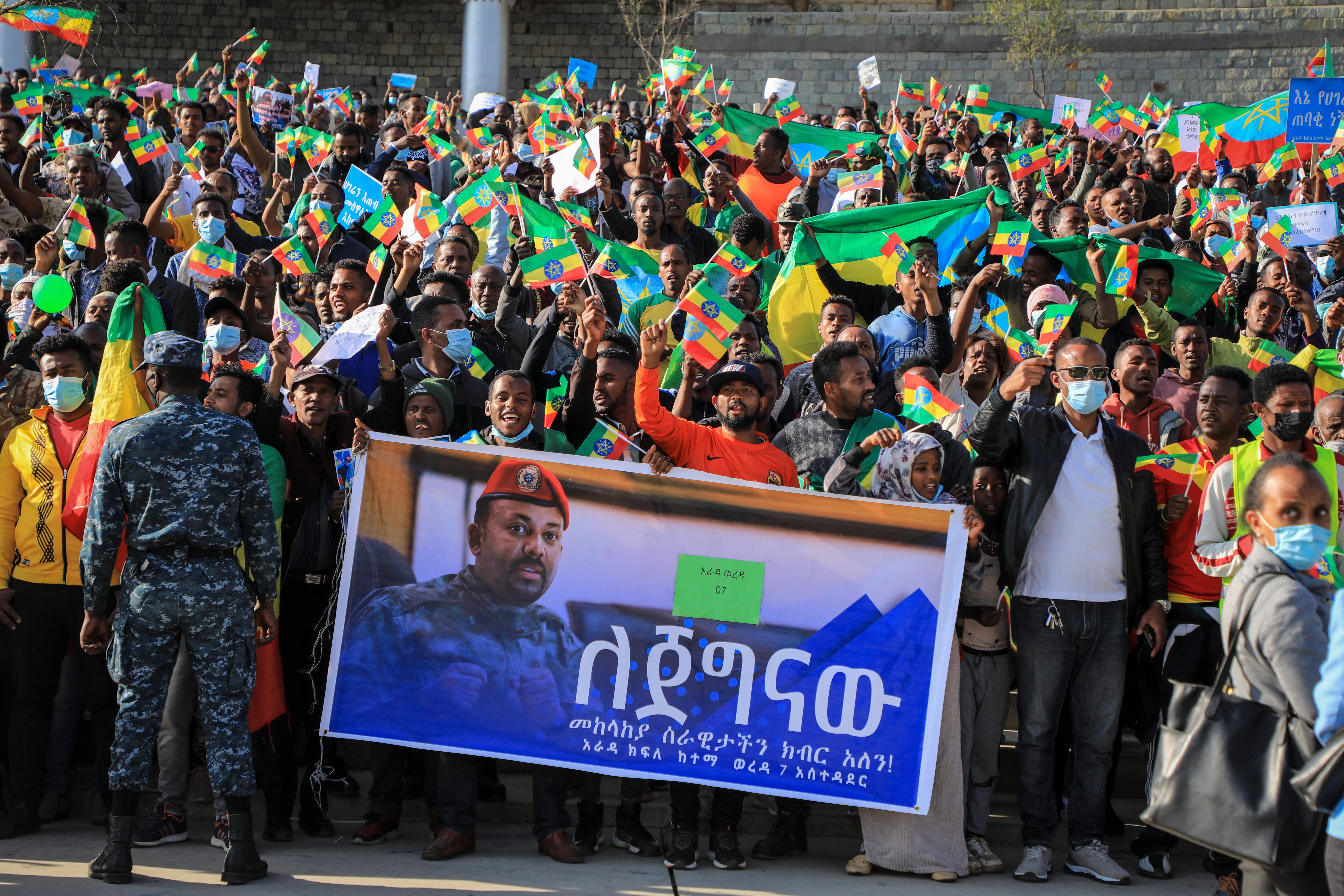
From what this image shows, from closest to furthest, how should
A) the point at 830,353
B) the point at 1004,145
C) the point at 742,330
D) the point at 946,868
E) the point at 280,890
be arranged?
the point at 280,890, the point at 946,868, the point at 830,353, the point at 742,330, the point at 1004,145

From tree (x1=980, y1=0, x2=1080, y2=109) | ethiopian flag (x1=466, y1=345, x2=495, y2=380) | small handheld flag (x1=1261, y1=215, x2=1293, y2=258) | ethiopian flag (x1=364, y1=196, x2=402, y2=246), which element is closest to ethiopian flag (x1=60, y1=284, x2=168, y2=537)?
ethiopian flag (x1=466, y1=345, x2=495, y2=380)

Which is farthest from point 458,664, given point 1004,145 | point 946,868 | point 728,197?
point 1004,145

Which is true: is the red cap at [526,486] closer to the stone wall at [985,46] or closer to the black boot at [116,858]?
the black boot at [116,858]

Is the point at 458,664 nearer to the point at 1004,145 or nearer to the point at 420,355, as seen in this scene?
the point at 420,355

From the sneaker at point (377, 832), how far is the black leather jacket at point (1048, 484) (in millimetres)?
2641

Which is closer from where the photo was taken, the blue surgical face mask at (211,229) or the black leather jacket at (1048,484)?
the black leather jacket at (1048,484)

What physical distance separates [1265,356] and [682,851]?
4523 mm

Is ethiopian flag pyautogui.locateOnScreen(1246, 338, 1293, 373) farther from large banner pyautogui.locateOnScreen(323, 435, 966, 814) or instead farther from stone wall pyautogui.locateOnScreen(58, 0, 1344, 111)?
stone wall pyautogui.locateOnScreen(58, 0, 1344, 111)

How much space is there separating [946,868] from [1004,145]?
1026 centimetres

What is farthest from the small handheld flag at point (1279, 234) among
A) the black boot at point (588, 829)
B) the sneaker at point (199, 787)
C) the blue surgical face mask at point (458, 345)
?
the sneaker at point (199, 787)

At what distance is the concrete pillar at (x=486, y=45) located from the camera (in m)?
31.2

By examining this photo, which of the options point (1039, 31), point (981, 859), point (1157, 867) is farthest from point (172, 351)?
point (1039, 31)

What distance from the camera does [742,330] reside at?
6602 mm

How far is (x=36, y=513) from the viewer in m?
5.24
